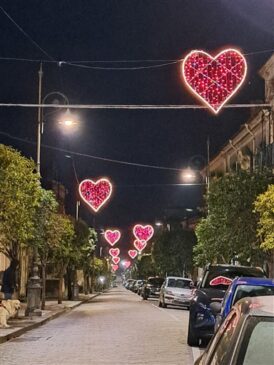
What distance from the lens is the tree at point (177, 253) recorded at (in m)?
73.6

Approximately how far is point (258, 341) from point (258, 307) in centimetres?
20

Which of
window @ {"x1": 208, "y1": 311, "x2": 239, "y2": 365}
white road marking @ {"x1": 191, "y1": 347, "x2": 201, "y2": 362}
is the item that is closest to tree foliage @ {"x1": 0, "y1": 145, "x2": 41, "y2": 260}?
white road marking @ {"x1": 191, "y1": 347, "x2": 201, "y2": 362}

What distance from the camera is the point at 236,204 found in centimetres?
2994

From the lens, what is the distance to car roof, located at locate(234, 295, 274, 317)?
385cm

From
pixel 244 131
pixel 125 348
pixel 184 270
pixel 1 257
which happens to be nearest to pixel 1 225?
pixel 125 348

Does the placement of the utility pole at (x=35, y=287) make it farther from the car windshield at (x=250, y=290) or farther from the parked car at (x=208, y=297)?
the car windshield at (x=250, y=290)

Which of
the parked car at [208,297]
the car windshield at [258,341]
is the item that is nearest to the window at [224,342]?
the car windshield at [258,341]

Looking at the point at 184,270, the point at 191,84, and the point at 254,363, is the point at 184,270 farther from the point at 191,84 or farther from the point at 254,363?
the point at 254,363

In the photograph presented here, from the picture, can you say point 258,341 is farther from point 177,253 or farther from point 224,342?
point 177,253

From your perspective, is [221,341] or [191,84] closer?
[221,341]

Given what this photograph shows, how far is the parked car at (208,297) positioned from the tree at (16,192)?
748cm

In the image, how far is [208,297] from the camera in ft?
50.1

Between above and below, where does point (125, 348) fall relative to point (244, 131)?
below

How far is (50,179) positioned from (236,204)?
41.7 meters
